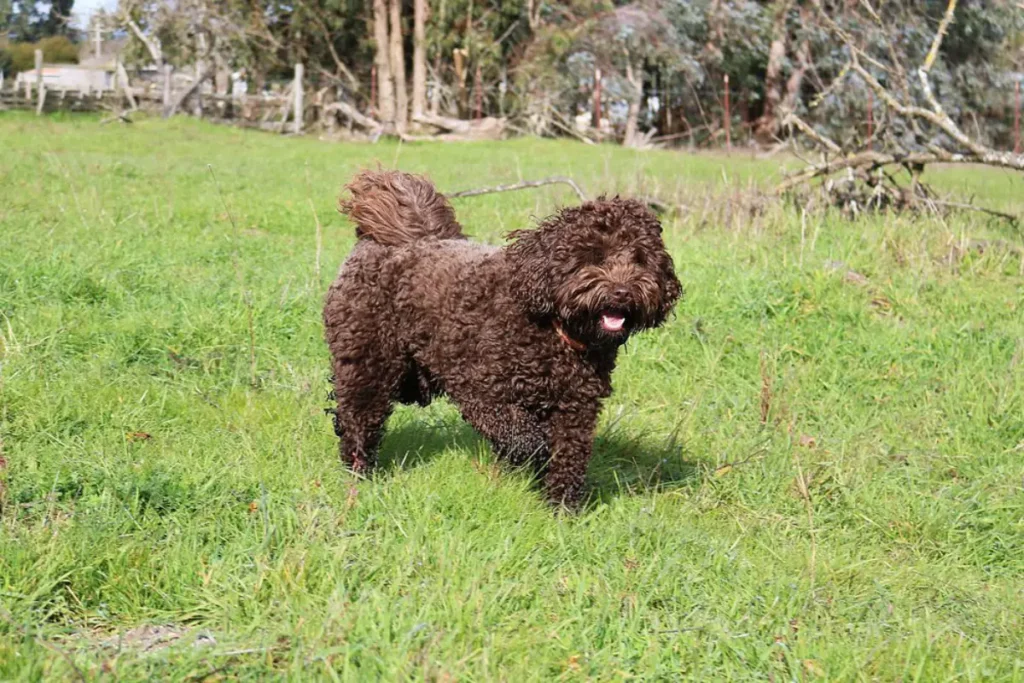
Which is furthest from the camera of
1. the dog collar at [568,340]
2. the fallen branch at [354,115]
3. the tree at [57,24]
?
the tree at [57,24]

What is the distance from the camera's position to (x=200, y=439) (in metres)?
5.51

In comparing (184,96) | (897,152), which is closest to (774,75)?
(184,96)

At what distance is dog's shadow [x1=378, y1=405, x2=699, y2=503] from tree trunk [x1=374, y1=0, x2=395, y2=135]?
75.3ft

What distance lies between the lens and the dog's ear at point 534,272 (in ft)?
15.5

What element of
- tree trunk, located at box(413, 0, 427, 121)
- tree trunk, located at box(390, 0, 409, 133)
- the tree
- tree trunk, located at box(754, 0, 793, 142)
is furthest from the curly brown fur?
the tree

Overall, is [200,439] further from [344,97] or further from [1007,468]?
[344,97]

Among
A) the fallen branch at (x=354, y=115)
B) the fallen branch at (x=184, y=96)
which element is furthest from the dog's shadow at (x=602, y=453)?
the fallen branch at (x=184, y=96)

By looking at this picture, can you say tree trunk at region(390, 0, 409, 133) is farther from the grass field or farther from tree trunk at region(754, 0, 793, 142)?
the grass field

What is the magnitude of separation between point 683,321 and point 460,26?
77.3 ft

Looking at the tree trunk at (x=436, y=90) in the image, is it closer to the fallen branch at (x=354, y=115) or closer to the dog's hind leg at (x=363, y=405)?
the fallen branch at (x=354, y=115)

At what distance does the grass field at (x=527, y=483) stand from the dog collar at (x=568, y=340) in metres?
0.71

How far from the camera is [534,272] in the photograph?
476 cm

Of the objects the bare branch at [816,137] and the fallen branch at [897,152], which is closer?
the fallen branch at [897,152]

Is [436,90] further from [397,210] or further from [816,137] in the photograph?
[397,210]
